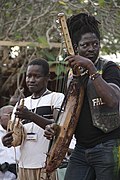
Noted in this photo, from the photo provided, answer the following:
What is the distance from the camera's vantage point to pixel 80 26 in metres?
3.83

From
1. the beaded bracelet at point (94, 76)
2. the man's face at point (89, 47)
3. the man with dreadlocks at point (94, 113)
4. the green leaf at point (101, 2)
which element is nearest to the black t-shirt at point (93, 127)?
the man with dreadlocks at point (94, 113)

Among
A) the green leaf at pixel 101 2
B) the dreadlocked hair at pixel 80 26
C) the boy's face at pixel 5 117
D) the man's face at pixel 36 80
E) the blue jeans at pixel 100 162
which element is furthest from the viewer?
the green leaf at pixel 101 2

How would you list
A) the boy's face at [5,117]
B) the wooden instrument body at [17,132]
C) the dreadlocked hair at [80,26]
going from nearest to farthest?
the dreadlocked hair at [80,26] < the wooden instrument body at [17,132] < the boy's face at [5,117]

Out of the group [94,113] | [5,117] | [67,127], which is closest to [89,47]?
[94,113]

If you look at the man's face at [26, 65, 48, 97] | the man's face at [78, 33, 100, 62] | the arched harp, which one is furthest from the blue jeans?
the man's face at [26, 65, 48, 97]

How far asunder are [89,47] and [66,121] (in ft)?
1.73

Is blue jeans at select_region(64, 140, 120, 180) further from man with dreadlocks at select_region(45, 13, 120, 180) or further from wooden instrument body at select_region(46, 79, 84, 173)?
wooden instrument body at select_region(46, 79, 84, 173)

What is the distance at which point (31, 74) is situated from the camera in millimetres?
4648

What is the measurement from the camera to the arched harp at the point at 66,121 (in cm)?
367

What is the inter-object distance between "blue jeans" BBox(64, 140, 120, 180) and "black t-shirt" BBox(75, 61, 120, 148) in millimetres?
41

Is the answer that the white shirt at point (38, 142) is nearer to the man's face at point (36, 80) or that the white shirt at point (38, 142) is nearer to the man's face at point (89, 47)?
the man's face at point (36, 80)

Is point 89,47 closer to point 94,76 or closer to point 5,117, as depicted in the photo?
point 94,76

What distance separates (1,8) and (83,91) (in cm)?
463

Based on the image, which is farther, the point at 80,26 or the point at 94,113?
the point at 80,26
